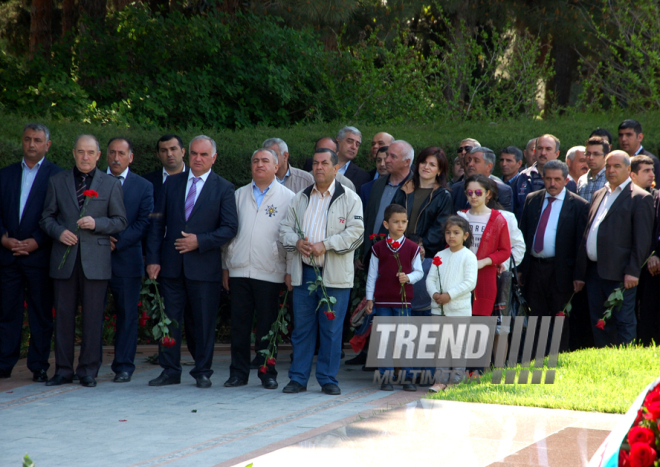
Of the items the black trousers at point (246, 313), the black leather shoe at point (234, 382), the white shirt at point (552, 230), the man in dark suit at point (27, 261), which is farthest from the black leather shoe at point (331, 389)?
the white shirt at point (552, 230)

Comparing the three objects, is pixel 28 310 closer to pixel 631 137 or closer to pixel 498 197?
pixel 498 197

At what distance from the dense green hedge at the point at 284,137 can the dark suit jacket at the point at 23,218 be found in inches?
31.5

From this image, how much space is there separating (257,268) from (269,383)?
107 cm

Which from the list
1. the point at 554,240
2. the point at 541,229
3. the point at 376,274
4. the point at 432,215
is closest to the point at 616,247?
the point at 554,240

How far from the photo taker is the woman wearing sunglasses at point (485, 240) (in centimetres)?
766

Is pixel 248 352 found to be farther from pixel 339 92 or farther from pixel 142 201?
pixel 339 92

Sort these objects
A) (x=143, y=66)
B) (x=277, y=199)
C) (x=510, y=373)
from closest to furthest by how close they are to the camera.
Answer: (x=510, y=373) < (x=277, y=199) < (x=143, y=66)

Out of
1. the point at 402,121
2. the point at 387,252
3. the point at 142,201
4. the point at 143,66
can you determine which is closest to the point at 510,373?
the point at 387,252

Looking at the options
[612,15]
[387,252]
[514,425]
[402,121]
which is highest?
[612,15]

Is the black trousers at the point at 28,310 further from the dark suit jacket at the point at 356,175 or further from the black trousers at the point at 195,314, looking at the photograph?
the dark suit jacket at the point at 356,175

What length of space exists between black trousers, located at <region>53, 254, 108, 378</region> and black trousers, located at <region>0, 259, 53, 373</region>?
0.36 meters

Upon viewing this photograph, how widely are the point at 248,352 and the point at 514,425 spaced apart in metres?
2.98

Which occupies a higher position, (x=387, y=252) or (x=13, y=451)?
(x=387, y=252)

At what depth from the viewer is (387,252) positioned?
7.45m
